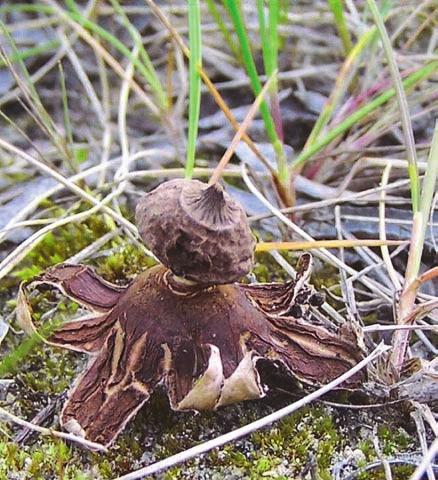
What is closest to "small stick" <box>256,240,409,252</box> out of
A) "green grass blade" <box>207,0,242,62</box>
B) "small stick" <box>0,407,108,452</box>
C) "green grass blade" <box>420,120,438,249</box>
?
"green grass blade" <box>420,120,438,249</box>

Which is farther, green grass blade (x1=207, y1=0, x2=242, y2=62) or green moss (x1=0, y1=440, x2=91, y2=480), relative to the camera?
green grass blade (x1=207, y1=0, x2=242, y2=62)

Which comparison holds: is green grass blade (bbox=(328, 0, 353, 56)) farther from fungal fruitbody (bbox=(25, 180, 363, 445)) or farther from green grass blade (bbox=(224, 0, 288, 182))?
fungal fruitbody (bbox=(25, 180, 363, 445))

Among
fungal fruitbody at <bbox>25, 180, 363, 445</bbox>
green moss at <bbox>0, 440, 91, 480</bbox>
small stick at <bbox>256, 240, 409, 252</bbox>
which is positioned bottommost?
green moss at <bbox>0, 440, 91, 480</bbox>

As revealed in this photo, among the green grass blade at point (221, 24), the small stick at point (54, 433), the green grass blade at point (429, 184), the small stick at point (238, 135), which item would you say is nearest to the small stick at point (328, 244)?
the green grass blade at point (429, 184)

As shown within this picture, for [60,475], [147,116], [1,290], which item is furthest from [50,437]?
[147,116]

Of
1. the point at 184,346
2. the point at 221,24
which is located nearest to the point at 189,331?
the point at 184,346

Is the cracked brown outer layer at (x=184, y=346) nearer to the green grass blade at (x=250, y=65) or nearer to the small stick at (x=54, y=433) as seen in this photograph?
the small stick at (x=54, y=433)

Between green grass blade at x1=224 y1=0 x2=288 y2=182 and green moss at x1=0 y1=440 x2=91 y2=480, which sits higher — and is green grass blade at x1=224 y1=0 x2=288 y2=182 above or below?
above
